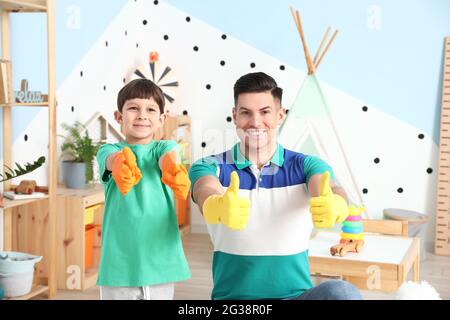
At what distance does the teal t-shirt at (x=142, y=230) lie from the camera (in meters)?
1.42

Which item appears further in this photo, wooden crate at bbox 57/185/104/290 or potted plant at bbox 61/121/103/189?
potted plant at bbox 61/121/103/189

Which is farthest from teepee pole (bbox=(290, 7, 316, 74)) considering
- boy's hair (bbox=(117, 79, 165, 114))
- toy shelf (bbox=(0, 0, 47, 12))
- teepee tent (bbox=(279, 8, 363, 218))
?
boy's hair (bbox=(117, 79, 165, 114))

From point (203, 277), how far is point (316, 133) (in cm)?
104

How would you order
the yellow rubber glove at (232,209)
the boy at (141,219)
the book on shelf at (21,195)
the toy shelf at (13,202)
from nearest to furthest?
the yellow rubber glove at (232,209) → the boy at (141,219) → the toy shelf at (13,202) → the book on shelf at (21,195)

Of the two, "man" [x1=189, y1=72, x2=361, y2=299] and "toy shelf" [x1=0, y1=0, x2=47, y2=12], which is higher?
"toy shelf" [x1=0, y1=0, x2=47, y2=12]

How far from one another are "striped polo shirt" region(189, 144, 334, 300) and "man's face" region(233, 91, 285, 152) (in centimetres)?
6

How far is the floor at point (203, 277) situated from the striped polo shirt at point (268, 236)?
56.2 inches

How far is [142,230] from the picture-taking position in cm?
142

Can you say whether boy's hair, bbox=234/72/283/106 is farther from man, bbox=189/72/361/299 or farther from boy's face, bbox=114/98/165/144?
boy's face, bbox=114/98/165/144

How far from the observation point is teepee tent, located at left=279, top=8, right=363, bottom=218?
140 inches

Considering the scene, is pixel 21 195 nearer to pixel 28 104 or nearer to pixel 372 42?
pixel 28 104

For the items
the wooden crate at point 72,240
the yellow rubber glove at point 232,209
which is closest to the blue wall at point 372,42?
the wooden crate at point 72,240

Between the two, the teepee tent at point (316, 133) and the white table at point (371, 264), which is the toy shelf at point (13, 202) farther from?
the teepee tent at point (316, 133)

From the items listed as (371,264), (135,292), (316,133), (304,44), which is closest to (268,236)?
(135,292)
